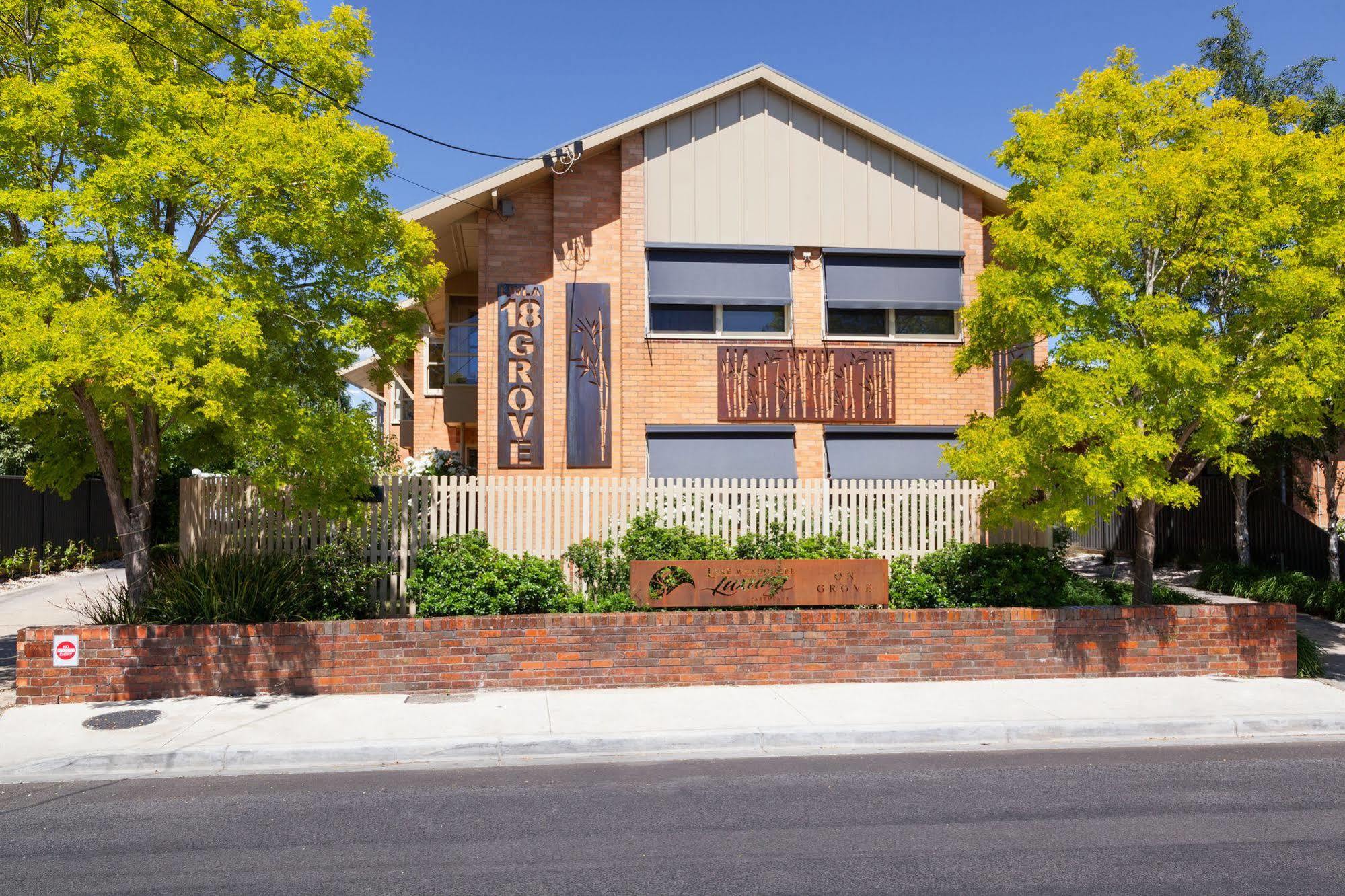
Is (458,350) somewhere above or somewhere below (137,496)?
above

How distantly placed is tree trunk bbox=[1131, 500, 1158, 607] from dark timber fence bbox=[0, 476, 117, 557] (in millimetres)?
17772

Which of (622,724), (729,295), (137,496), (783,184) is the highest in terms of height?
(783,184)

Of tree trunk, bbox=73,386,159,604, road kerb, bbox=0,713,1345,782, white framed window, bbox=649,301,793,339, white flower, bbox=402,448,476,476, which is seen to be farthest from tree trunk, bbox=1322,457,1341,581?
tree trunk, bbox=73,386,159,604

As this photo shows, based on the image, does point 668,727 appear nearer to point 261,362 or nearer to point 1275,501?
point 261,362

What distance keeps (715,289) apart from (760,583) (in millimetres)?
6841

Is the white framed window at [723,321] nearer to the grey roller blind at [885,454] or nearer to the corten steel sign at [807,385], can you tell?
the corten steel sign at [807,385]

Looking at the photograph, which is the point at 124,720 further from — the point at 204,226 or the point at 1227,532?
the point at 1227,532

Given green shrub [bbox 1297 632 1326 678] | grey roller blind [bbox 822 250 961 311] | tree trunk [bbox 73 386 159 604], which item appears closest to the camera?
tree trunk [bbox 73 386 159 604]

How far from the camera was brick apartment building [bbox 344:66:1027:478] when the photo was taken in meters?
16.0

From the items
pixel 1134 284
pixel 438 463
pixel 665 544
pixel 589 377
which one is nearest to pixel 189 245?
pixel 665 544

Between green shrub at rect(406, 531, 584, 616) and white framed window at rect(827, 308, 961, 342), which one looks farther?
white framed window at rect(827, 308, 961, 342)

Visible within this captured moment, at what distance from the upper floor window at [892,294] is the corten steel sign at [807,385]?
1.91 feet

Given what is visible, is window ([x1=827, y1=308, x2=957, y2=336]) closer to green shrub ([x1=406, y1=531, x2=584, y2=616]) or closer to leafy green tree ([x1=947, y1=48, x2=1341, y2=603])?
leafy green tree ([x1=947, y1=48, x2=1341, y2=603])

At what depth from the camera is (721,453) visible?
16000mm
